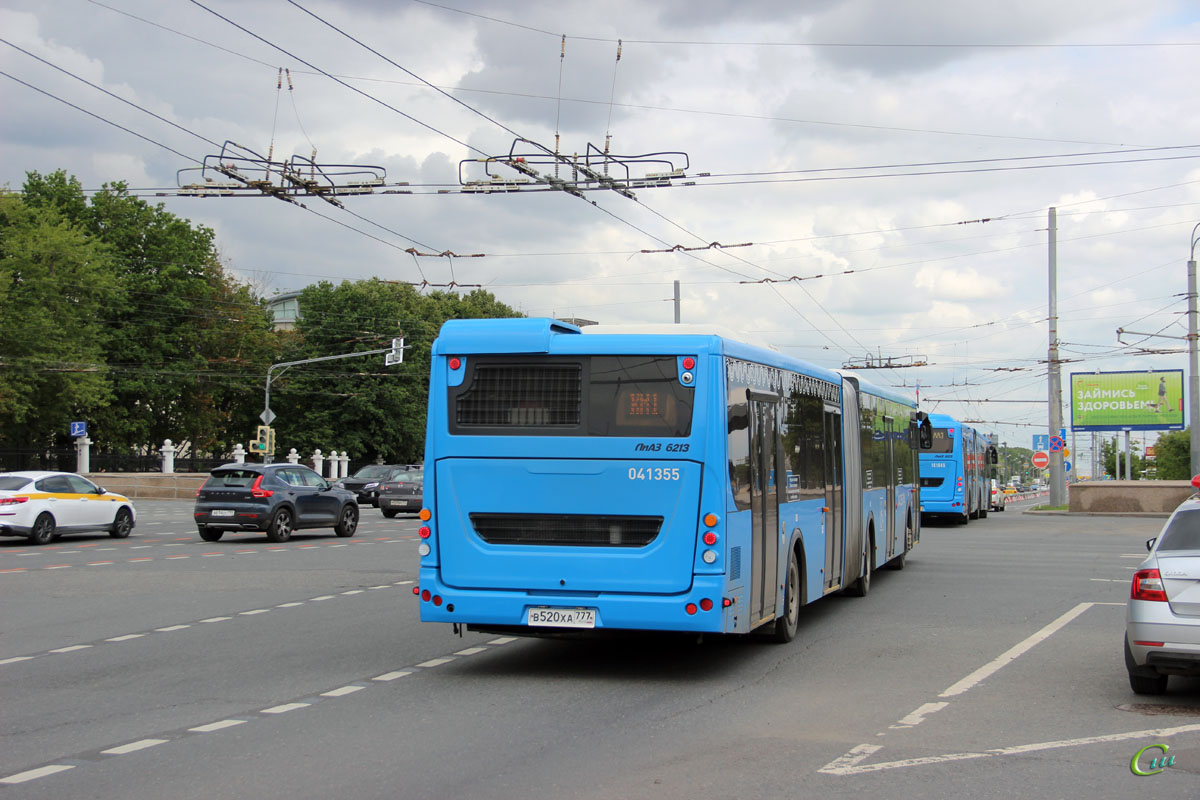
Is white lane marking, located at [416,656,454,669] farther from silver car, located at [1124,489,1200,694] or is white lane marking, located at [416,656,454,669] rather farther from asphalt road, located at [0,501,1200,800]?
silver car, located at [1124,489,1200,694]

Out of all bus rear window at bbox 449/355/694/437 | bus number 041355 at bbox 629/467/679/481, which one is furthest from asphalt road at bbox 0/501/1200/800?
bus rear window at bbox 449/355/694/437

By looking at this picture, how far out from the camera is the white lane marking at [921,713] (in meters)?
8.34

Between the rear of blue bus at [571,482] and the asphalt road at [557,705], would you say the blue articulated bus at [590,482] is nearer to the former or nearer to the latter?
the rear of blue bus at [571,482]

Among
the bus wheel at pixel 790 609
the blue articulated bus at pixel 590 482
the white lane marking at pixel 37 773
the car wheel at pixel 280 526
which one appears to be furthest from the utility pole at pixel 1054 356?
the white lane marking at pixel 37 773

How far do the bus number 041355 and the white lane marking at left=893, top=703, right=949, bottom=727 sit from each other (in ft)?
8.07

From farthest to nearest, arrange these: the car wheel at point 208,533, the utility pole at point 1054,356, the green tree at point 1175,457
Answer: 1. the green tree at point 1175,457
2. the utility pole at point 1054,356
3. the car wheel at point 208,533

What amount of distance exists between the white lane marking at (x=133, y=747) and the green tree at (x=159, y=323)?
59.8m

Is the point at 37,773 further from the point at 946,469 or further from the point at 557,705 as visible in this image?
the point at 946,469

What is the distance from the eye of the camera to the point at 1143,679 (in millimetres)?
9133

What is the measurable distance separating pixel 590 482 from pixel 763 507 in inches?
73.3

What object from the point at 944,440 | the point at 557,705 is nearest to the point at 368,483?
the point at 944,440

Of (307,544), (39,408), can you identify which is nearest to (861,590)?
(307,544)

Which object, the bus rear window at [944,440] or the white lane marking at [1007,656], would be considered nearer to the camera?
the white lane marking at [1007,656]

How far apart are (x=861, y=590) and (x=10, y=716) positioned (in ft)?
36.4
